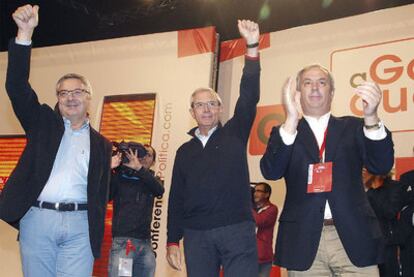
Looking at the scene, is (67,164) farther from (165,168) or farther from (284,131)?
(165,168)

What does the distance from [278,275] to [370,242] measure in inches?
127

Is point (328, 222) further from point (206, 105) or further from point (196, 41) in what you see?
point (196, 41)

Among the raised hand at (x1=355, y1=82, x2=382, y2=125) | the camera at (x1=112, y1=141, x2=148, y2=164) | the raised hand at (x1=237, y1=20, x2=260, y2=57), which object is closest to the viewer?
the raised hand at (x1=355, y1=82, x2=382, y2=125)

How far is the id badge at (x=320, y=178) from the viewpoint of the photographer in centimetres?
212

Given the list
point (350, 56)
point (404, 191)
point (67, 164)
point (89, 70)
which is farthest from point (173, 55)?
point (67, 164)

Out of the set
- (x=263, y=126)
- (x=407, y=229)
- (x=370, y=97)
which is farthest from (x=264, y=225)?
(x=370, y=97)

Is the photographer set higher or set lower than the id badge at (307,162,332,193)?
lower

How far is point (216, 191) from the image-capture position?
2682mm

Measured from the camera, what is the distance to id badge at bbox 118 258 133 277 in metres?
3.63

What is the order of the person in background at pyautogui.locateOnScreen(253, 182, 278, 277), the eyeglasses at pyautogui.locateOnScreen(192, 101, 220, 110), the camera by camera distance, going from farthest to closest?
the person in background at pyautogui.locateOnScreen(253, 182, 278, 277)
the camera
the eyeglasses at pyautogui.locateOnScreen(192, 101, 220, 110)

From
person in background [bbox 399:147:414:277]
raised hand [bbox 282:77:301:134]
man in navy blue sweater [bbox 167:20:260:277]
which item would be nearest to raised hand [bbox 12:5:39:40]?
man in navy blue sweater [bbox 167:20:260:277]

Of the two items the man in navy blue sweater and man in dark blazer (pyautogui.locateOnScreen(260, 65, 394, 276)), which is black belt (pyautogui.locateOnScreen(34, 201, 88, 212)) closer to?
the man in navy blue sweater

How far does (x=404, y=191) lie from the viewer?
3730 mm

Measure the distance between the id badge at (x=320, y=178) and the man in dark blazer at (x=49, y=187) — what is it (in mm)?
1037
